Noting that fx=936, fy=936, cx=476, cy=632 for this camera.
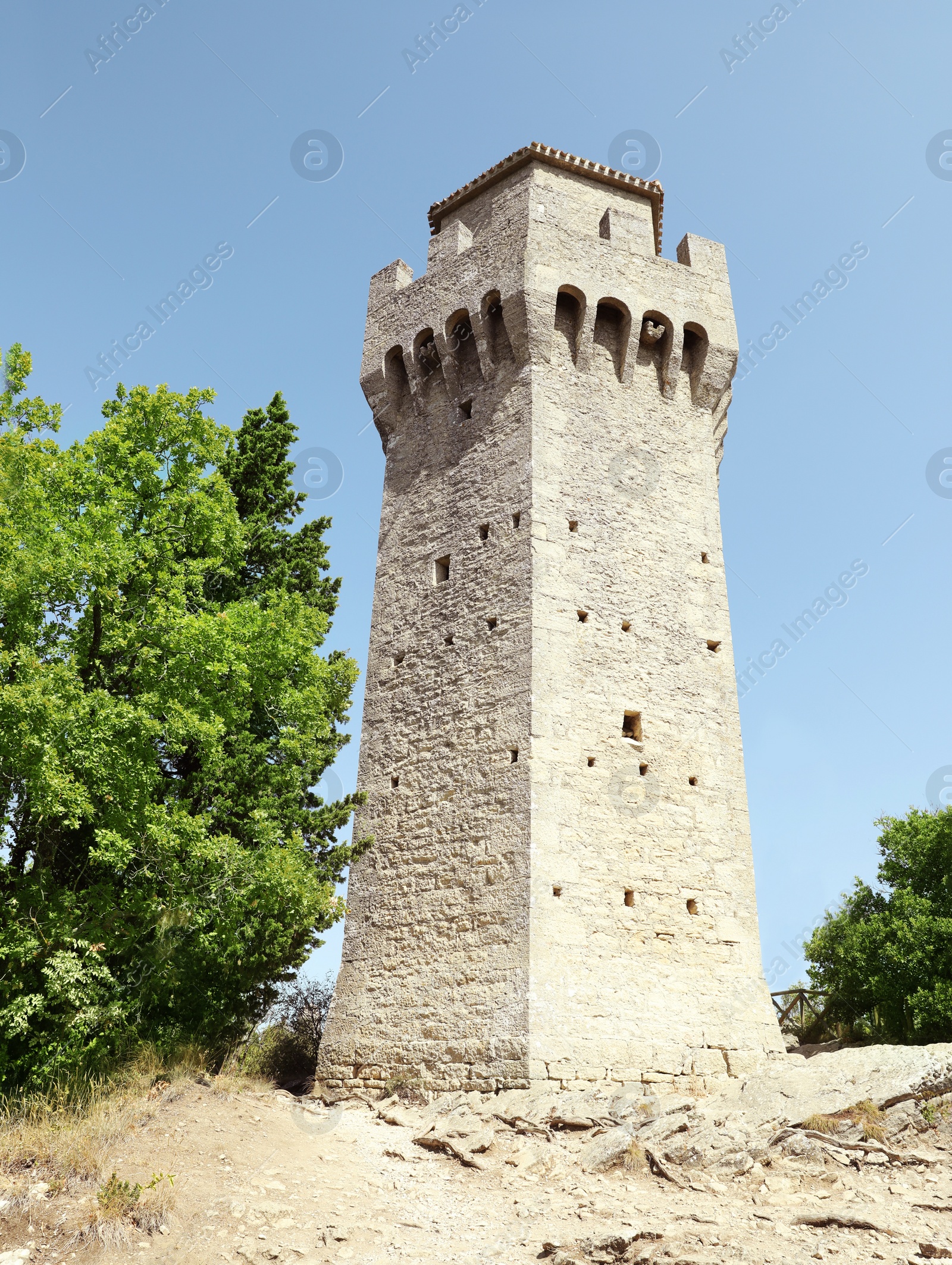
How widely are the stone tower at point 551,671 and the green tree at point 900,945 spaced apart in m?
5.91

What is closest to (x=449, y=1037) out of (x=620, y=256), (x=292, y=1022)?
(x=292, y=1022)

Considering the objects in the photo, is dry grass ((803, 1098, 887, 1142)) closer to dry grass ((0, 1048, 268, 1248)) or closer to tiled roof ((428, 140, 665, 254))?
dry grass ((0, 1048, 268, 1248))

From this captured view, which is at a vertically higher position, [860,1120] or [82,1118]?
[860,1120]

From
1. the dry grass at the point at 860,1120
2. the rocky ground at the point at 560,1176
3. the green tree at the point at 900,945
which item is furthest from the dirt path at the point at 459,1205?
the green tree at the point at 900,945

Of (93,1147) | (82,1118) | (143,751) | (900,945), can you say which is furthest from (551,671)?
(900,945)

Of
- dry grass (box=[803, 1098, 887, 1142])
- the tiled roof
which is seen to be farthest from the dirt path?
the tiled roof

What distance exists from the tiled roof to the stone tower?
0.17 ft

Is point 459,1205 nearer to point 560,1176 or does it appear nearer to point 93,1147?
point 560,1176

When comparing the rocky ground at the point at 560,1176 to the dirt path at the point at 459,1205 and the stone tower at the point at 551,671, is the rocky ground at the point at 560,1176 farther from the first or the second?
the stone tower at the point at 551,671

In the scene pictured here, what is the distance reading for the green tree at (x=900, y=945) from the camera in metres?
17.2

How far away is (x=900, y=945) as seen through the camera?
17875mm

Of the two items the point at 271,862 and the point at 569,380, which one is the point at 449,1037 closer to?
the point at 271,862

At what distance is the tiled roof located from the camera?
1767 cm

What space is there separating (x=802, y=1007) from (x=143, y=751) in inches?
637
